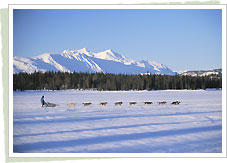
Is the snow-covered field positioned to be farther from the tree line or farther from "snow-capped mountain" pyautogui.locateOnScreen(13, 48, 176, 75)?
the tree line

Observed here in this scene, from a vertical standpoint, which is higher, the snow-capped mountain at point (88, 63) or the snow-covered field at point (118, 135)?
the snow-capped mountain at point (88, 63)

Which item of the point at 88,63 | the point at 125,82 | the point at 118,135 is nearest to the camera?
the point at 118,135

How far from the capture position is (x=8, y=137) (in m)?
7.83

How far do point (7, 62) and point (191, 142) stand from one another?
721 cm

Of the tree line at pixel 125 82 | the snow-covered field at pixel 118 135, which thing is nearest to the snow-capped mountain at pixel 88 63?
the tree line at pixel 125 82

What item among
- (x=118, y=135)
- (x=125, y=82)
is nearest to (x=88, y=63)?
(x=125, y=82)

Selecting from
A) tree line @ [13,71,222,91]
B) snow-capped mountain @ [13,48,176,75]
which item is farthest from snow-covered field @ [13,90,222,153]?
tree line @ [13,71,222,91]

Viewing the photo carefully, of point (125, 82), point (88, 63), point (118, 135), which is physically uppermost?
point (88, 63)

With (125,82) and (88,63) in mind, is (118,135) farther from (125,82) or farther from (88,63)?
(88,63)

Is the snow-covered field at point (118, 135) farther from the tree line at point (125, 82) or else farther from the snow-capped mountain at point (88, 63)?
the tree line at point (125, 82)
